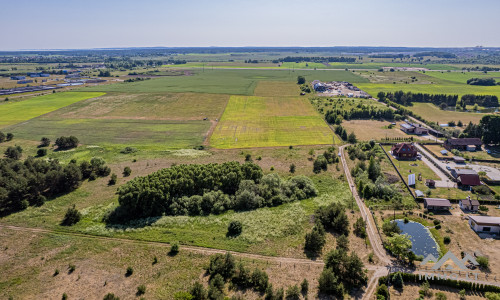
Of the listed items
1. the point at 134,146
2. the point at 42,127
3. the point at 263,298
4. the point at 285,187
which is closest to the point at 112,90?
the point at 42,127

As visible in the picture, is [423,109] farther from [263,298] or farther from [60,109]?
[60,109]

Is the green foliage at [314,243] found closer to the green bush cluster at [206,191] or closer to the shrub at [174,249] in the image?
the green bush cluster at [206,191]

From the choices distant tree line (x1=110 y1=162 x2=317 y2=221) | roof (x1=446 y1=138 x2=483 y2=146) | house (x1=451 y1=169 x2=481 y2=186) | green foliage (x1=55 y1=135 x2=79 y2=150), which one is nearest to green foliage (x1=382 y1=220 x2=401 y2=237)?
distant tree line (x1=110 y1=162 x2=317 y2=221)

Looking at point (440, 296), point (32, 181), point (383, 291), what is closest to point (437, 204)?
point (440, 296)

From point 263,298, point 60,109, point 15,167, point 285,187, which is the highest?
point 60,109

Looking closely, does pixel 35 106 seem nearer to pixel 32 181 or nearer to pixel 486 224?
pixel 32 181

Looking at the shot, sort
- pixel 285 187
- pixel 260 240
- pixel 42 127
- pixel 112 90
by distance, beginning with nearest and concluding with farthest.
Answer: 1. pixel 260 240
2. pixel 285 187
3. pixel 42 127
4. pixel 112 90

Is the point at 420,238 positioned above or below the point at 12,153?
below
